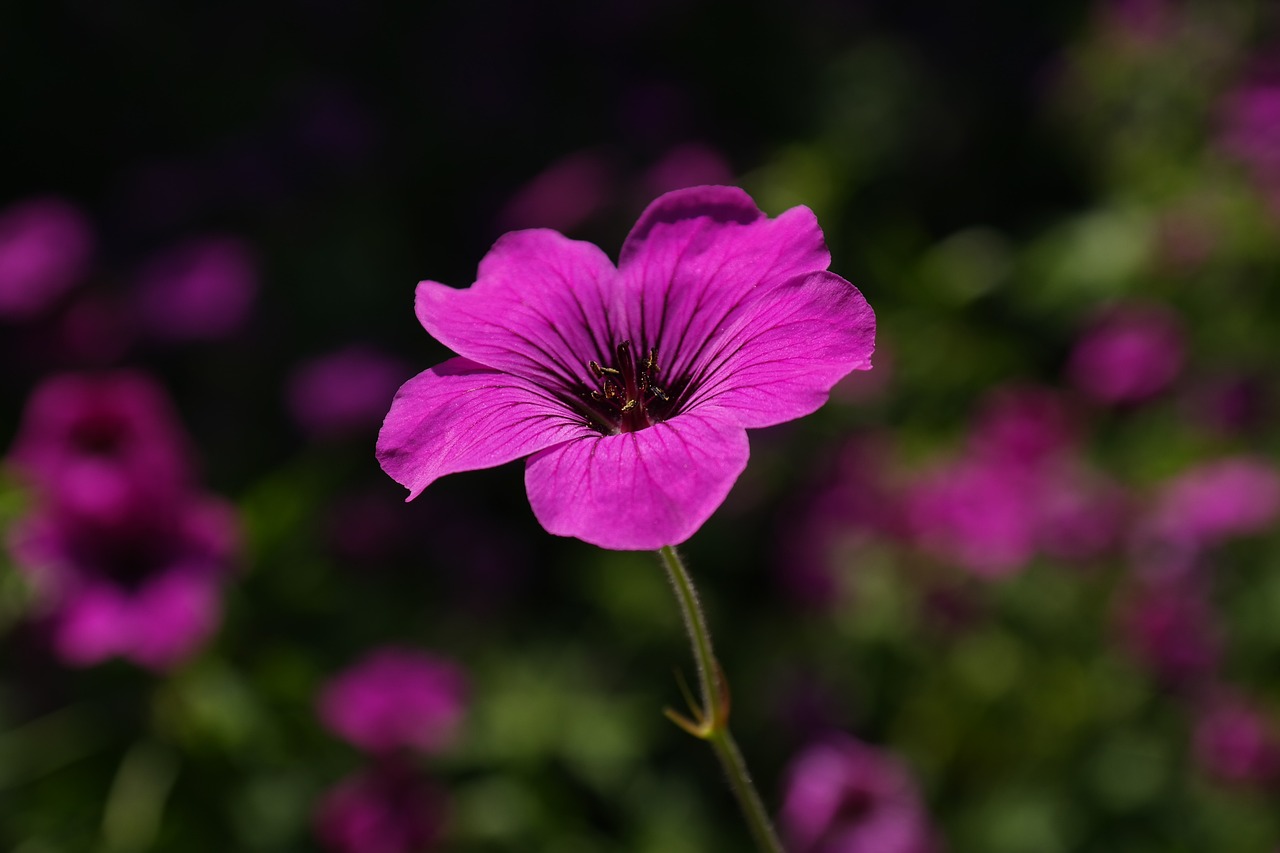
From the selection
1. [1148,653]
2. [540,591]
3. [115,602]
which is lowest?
[540,591]

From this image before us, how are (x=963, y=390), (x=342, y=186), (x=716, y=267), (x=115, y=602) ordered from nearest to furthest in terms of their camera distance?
(x=716, y=267), (x=115, y=602), (x=963, y=390), (x=342, y=186)

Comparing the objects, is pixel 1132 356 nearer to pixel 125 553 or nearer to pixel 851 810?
pixel 851 810

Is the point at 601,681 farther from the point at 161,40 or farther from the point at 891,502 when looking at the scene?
the point at 161,40

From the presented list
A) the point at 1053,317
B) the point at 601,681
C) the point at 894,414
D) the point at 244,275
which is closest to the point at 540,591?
the point at 601,681

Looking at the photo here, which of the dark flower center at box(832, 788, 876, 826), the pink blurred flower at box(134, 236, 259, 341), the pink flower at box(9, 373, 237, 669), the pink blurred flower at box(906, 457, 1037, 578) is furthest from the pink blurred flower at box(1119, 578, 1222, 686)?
the pink blurred flower at box(134, 236, 259, 341)

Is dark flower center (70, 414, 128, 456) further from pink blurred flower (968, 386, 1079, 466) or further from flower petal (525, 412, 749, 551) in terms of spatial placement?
pink blurred flower (968, 386, 1079, 466)

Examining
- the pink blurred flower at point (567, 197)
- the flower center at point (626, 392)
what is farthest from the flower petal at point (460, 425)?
the pink blurred flower at point (567, 197)

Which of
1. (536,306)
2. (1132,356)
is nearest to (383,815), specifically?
(536,306)
